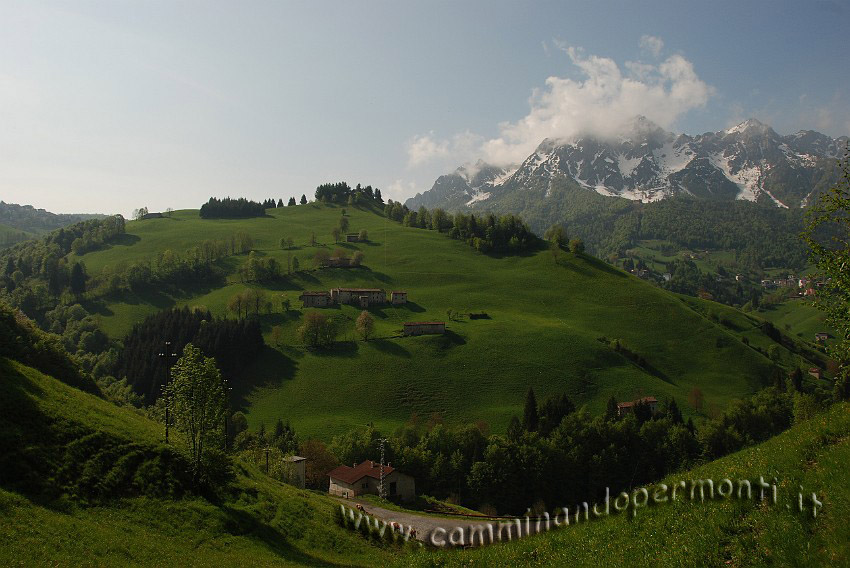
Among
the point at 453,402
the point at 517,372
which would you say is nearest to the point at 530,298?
the point at 517,372

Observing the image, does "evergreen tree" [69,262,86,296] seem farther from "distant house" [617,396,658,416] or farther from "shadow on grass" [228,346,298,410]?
"distant house" [617,396,658,416]

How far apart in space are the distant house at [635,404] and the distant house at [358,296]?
270 feet

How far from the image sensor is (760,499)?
16.1 m

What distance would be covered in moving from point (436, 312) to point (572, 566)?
502 feet

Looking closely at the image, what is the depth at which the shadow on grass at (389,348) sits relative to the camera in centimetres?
14045

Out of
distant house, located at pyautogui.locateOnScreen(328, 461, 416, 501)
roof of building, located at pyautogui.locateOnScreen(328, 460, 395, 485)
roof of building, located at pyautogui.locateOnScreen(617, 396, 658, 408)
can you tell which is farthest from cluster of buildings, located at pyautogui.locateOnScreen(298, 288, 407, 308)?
distant house, located at pyautogui.locateOnScreen(328, 461, 416, 501)

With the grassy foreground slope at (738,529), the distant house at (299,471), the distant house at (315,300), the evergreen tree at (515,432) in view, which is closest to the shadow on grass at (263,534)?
the grassy foreground slope at (738,529)

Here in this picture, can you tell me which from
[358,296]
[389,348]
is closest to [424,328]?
[389,348]

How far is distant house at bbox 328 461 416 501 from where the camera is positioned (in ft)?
233

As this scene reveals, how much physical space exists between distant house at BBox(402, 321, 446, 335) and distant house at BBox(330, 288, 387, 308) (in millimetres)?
25147

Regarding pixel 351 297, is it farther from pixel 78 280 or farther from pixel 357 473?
pixel 357 473

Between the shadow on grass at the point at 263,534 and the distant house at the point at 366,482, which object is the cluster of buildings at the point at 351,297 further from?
the shadow on grass at the point at 263,534

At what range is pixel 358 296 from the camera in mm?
174875

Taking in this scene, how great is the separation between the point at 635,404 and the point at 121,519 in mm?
97705
